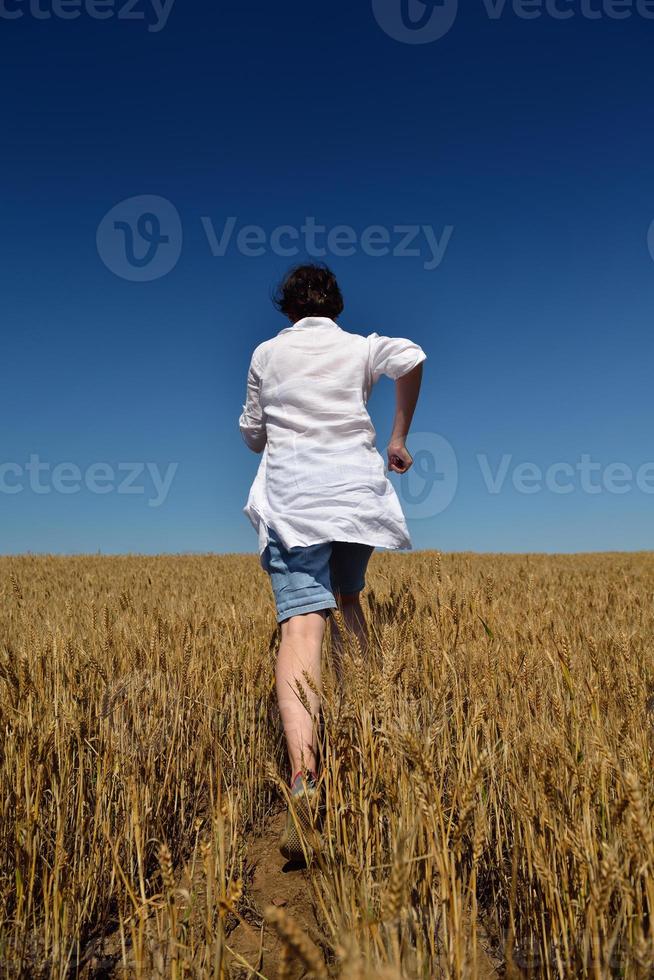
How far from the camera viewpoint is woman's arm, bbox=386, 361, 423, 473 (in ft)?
8.05

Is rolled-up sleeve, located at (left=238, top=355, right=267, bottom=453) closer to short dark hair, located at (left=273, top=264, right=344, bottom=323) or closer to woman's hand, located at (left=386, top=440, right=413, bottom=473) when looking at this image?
short dark hair, located at (left=273, top=264, right=344, bottom=323)

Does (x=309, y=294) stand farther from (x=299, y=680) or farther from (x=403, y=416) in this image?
(x=299, y=680)

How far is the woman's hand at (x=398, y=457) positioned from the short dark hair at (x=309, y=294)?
0.59m

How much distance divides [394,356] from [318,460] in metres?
0.50

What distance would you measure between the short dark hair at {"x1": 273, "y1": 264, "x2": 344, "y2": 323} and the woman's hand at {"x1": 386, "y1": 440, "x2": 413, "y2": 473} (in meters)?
0.59

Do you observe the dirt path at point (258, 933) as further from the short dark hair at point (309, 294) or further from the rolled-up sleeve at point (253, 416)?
the short dark hair at point (309, 294)

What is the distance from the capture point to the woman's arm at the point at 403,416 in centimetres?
245

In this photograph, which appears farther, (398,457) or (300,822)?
(398,457)

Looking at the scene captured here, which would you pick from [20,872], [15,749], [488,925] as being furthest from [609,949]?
[15,749]

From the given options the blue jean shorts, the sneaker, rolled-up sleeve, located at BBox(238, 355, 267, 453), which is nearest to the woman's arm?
the blue jean shorts

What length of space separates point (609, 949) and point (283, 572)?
1.41 metres

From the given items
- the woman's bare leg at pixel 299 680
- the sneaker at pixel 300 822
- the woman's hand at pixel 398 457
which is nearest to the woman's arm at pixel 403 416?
the woman's hand at pixel 398 457

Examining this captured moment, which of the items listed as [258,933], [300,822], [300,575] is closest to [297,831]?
[300,822]

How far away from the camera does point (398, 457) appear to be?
8.08 ft
